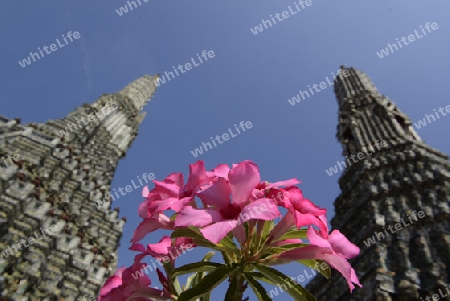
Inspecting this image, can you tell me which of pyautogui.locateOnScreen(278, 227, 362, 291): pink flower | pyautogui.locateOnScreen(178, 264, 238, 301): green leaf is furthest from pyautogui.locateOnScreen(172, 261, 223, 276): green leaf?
pyautogui.locateOnScreen(278, 227, 362, 291): pink flower

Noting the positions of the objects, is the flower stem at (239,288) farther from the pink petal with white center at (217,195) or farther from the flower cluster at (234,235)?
the pink petal with white center at (217,195)

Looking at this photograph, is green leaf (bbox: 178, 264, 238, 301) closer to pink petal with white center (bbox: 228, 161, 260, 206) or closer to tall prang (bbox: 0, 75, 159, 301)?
pink petal with white center (bbox: 228, 161, 260, 206)

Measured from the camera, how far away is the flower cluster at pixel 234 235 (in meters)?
1.51

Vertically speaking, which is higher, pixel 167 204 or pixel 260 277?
pixel 167 204

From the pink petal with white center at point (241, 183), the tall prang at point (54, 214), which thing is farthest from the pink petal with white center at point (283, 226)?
the tall prang at point (54, 214)

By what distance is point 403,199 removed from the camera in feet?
40.3

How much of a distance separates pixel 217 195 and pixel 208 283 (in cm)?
37

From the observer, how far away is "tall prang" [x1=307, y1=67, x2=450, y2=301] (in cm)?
→ 933

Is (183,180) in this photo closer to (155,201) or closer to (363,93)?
(155,201)

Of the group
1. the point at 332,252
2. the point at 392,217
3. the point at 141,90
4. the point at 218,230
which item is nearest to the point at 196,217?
the point at 218,230

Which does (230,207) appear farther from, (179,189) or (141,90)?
(141,90)

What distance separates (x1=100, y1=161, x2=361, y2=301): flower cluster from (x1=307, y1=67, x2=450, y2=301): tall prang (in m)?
8.58

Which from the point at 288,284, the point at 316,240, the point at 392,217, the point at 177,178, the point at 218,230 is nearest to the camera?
the point at 218,230

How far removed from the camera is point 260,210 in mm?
1427
